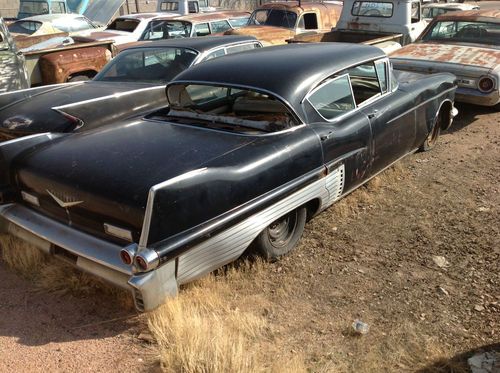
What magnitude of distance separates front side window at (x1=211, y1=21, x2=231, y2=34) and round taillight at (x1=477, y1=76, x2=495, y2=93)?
18.8 ft

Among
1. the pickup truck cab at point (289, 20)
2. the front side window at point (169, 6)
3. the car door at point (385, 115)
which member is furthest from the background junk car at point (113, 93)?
the front side window at point (169, 6)

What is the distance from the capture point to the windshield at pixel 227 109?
3.64 meters

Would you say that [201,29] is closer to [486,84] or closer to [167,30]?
[167,30]

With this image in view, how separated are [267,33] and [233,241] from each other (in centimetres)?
747

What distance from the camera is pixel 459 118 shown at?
696 centimetres

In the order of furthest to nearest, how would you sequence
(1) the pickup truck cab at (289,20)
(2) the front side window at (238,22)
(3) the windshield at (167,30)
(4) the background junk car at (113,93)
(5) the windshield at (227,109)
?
(2) the front side window at (238,22) < (1) the pickup truck cab at (289,20) < (3) the windshield at (167,30) < (4) the background junk car at (113,93) < (5) the windshield at (227,109)

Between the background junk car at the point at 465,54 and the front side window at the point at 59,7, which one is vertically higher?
the front side window at the point at 59,7

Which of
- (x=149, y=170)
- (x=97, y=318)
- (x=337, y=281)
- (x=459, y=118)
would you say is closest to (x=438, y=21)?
(x=459, y=118)

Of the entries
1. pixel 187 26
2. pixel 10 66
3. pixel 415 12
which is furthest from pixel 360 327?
pixel 415 12

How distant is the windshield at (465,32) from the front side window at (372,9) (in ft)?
6.25

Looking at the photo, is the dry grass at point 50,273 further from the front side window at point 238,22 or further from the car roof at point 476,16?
the front side window at point 238,22

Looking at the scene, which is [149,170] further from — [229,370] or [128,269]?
[229,370]

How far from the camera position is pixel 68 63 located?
7.39 metres

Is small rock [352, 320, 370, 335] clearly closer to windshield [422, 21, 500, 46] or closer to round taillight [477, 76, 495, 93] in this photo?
round taillight [477, 76, 495, 93]
